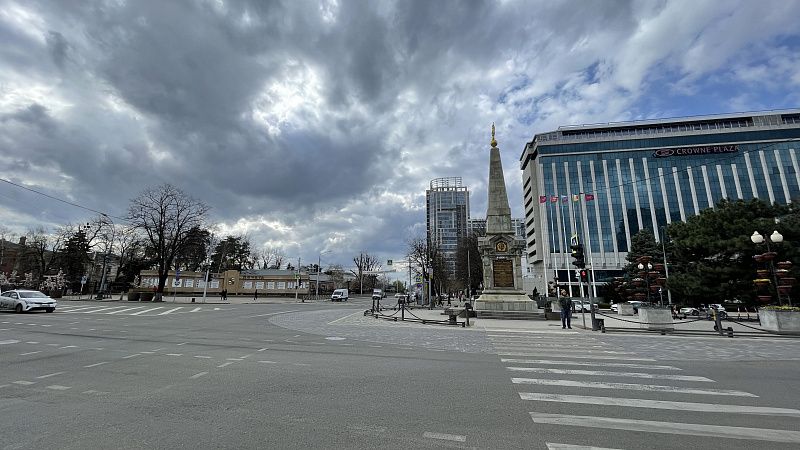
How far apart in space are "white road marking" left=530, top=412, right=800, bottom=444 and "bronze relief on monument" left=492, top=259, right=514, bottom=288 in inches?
907

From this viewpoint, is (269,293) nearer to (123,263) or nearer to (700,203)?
(123,263)

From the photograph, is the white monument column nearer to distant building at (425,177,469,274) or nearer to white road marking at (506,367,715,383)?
white road marking at (506,367,715,383)

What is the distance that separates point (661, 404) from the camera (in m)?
5.94

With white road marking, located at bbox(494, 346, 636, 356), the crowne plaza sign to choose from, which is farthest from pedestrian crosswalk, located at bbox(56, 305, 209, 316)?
the crowne plaza sign

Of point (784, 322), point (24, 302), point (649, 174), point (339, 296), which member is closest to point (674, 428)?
point (784, 322)

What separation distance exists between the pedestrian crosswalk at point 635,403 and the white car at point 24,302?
29977 millimetres

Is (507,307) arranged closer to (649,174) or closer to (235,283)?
(235,283)

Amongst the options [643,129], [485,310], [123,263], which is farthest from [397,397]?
[643,129]

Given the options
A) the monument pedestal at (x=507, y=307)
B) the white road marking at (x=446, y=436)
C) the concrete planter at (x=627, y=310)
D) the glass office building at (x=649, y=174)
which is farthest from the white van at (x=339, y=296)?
the white road marking at (x=446, y=436)

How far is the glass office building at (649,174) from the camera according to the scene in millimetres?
80375

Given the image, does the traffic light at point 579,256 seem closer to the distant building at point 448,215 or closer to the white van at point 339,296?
the white van at point 339,296

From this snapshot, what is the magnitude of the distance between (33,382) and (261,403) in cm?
494

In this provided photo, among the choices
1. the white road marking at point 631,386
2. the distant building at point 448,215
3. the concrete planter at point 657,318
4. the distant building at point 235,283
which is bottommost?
the white road marking at point 631,386

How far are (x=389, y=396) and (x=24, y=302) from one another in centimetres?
3037
